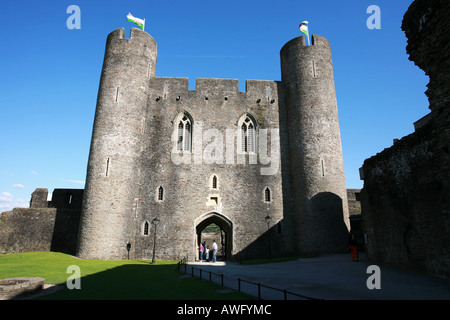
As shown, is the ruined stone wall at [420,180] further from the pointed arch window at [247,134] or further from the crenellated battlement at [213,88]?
the crenellated battlement at [213,88]

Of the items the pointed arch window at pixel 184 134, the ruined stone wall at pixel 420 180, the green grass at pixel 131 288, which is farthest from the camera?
the pointed arch window at pixel 184 134

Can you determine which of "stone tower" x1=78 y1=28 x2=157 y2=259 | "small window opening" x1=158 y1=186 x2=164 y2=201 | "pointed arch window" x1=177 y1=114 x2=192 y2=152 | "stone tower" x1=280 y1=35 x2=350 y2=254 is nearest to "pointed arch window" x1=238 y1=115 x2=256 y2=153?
"stone tower" x1=280 y1=35 x2=350 y2=254

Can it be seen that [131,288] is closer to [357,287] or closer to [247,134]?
[357,287]

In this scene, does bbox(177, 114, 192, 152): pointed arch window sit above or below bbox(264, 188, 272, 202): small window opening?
above

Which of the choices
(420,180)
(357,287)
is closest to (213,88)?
(420,180)

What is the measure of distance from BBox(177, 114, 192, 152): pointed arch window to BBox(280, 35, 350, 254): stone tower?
7839 millimetres

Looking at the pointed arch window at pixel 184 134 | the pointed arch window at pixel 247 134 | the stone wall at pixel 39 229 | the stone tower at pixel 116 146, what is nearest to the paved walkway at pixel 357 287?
the stone tower at pixel 116 146

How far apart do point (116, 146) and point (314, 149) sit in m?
14.2

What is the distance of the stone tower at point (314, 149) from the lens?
1922cm

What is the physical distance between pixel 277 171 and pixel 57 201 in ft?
60.5

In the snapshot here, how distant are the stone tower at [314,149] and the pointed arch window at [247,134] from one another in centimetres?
290

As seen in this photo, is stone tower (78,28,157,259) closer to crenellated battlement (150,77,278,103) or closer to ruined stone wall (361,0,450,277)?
crenellated battlement (150,77,278,103)

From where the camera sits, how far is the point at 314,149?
2070cm

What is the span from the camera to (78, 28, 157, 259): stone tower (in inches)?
734
